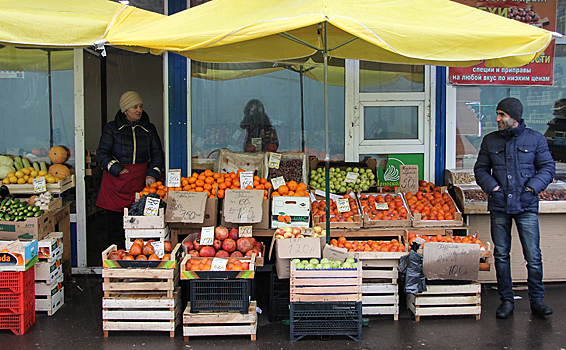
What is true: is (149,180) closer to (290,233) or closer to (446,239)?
(290,233)

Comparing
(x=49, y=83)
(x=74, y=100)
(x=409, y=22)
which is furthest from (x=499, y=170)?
(x=49, y=83)

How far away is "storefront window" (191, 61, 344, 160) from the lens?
20.1 ft

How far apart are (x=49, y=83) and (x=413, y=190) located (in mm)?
4528

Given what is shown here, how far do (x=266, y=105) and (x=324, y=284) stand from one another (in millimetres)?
2849

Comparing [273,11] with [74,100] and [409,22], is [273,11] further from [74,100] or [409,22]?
[74,100]

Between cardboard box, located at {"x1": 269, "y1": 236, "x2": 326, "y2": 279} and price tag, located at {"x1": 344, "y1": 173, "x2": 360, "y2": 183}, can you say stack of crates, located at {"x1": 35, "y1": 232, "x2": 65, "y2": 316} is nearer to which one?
cardboard box, located at {"x1": 269, "y1": 236, "x2": 326, "y2": 279}

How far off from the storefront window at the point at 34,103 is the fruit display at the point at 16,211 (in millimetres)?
1111

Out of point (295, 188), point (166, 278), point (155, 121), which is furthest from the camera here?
point (155, 121)

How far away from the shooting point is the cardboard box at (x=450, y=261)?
4520 mm

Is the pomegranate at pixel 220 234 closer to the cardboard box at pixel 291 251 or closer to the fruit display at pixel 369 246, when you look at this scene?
the cardboard box at pixel 291 251

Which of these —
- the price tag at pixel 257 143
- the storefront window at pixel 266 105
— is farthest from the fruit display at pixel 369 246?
the price tag at pixel 257 143

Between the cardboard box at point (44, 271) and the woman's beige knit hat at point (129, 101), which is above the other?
the woman's beige knit hat at point (129, 101)

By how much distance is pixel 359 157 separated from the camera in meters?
6.19

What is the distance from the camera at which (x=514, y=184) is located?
4.56m
